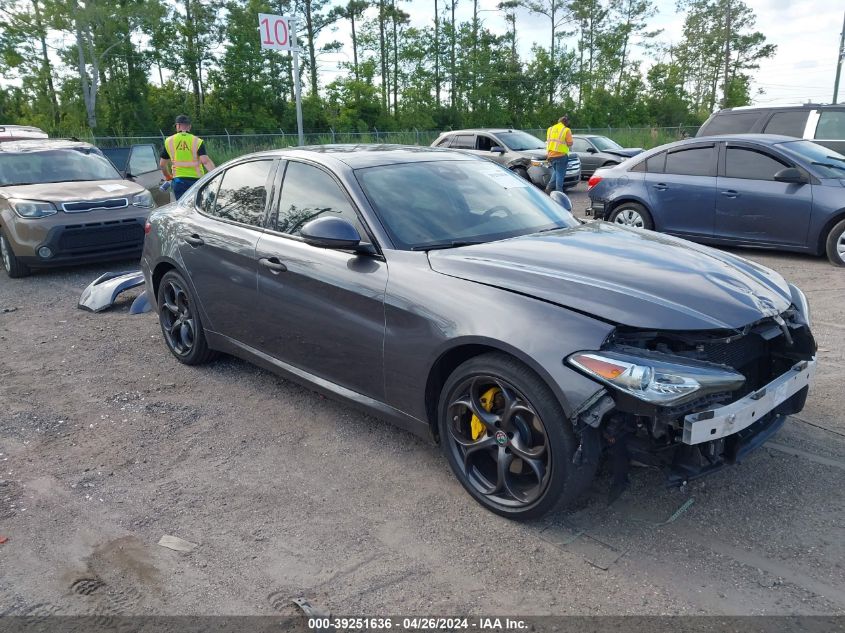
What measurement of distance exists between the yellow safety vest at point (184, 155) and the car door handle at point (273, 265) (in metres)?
6.34

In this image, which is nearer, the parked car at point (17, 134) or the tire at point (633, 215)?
the tire at point (633, 215)

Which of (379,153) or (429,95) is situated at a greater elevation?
(429,95)

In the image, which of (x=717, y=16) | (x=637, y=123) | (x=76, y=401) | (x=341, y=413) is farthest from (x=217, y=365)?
(x=717, y=16)

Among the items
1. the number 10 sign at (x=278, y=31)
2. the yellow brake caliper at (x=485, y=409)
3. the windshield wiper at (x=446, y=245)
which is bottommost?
the yellow brake caliper at (x=485, y=409)

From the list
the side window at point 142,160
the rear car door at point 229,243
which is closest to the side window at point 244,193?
A: the rear car door at point 229,243

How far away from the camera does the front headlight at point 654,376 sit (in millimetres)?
2717

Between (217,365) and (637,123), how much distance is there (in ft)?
176

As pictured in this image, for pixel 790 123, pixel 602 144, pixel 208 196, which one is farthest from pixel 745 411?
pixel 602 144

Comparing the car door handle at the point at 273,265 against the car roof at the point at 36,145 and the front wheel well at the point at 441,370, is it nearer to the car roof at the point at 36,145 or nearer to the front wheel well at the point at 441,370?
the front wheel well at the point at 441,370

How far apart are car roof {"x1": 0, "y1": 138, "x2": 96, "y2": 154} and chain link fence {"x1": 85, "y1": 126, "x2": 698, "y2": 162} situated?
19.8ft

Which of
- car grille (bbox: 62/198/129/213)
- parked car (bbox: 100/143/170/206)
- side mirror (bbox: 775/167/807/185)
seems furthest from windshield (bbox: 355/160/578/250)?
parked car (bbox: 100/143/170/206)

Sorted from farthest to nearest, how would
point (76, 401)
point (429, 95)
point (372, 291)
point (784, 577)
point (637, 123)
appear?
point (637, 123), point (429, 95), point (76, 401), point (372, 291), point (784, 577)

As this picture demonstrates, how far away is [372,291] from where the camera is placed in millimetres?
3613

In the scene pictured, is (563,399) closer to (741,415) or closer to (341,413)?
(741,415)
